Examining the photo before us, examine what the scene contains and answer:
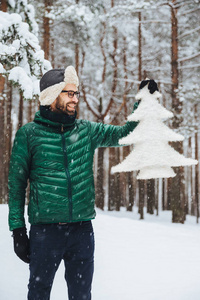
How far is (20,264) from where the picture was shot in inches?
200

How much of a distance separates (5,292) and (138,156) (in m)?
3.19

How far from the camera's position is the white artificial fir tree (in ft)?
7.45

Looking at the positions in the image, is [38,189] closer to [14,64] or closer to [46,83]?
[46,83]

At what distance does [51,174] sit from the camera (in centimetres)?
269

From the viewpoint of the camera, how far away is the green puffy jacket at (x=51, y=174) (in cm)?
266

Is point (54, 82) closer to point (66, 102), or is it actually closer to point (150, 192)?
point (66, 102)

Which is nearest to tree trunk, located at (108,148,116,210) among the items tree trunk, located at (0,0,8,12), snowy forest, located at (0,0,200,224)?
snowy forest, located at (0,0,200,224)

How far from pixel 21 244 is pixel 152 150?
4.64 feet

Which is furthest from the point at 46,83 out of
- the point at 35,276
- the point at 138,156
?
the point at 35,276

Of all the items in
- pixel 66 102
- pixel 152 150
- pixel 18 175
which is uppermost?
pixel 66 102

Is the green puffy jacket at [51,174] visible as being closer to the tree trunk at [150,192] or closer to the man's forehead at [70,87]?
the man's forehead at [70,87]

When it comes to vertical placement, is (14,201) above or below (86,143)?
below

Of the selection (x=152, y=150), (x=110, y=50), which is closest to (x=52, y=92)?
(x=152, y=150)

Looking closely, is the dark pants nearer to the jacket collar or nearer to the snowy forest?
the jacket collar
